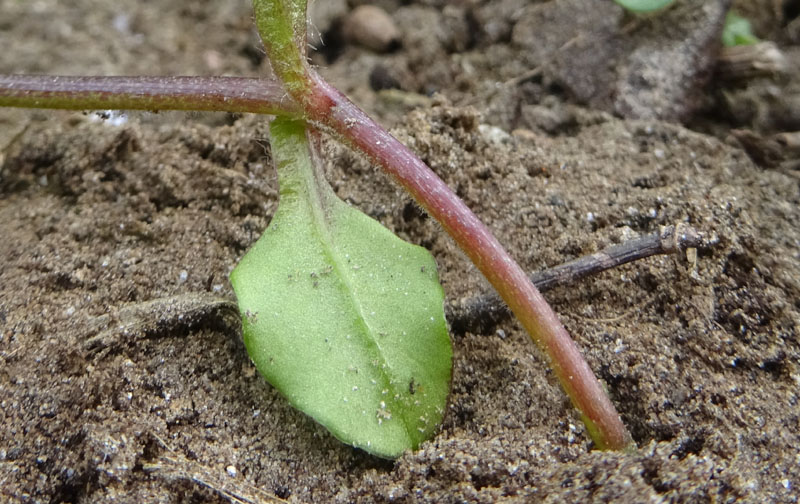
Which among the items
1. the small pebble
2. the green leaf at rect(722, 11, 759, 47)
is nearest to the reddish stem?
the small pebble

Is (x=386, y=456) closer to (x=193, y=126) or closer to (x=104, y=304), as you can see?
(x=104, y=304)

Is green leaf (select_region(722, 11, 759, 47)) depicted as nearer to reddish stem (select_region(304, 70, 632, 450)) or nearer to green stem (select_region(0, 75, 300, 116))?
reddish stem (select_region(304, 70, 632, 450))

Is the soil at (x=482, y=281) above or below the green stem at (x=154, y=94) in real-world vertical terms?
below

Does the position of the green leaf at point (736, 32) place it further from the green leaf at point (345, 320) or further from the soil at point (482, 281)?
the green leaf at point (345, 320)

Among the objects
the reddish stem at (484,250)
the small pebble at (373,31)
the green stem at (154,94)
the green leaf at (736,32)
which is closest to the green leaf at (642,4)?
the green leaf at (736,32)

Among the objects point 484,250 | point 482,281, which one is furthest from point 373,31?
point 484,250

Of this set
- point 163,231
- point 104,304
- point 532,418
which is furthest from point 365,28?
point 532,418
